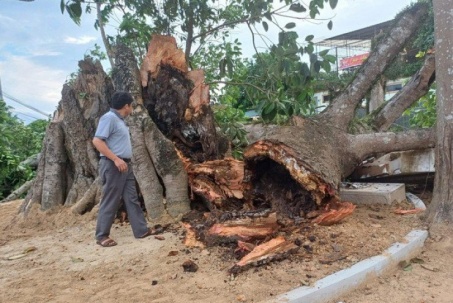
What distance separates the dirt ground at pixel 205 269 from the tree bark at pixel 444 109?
28cm

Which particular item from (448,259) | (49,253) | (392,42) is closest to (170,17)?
(392,42)

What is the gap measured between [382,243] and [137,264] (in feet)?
6.95

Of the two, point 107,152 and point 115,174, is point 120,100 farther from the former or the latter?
point 115,174

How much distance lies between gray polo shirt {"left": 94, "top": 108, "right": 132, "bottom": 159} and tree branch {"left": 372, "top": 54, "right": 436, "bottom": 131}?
390cm

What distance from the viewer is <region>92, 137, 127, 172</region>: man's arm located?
3861mm

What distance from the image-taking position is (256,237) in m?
3.50

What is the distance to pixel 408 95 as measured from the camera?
5832mm

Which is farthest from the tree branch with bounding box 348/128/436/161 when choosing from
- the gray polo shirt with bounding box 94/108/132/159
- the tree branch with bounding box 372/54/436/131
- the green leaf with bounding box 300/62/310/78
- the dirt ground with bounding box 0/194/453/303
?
the gray polo shirt with bounding box 94/108/132/159

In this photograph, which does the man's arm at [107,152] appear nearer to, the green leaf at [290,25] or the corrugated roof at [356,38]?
the green leaf at [290,25]

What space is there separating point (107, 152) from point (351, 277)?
244 centimetres

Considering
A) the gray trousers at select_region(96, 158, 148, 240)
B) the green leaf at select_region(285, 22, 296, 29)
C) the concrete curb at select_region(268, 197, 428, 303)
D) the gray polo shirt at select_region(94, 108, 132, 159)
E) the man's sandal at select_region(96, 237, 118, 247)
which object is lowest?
the concrete curb at select_region(268, 197, 428, 303)

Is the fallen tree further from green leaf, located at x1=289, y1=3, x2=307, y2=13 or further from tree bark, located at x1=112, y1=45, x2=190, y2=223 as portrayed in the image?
green leaf, located at x1=289, y1=3, x2=307, y2=13

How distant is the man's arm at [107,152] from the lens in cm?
386

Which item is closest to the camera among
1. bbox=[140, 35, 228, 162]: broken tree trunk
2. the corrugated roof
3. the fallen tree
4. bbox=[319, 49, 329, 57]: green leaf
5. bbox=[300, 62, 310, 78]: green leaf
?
bbox=[319, 49, 329, 57]: green leaf
